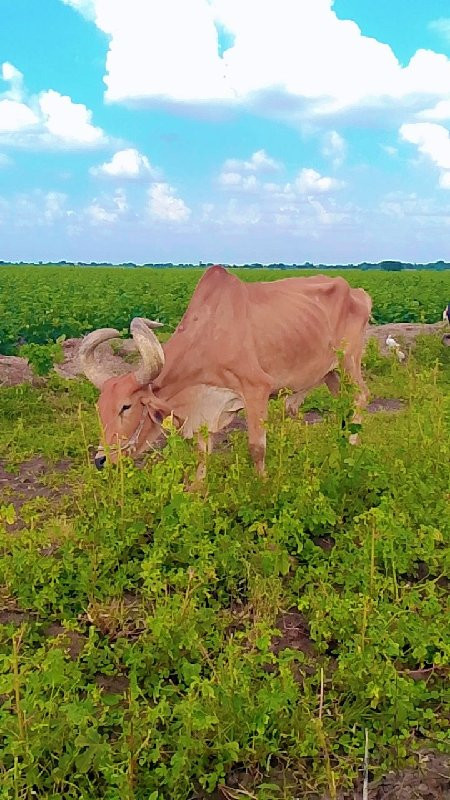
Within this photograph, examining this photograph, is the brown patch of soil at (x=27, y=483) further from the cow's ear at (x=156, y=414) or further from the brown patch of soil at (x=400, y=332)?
the brown patch of soil at (x=400, y=332)

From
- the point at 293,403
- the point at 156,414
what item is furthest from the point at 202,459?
the point at 293,403

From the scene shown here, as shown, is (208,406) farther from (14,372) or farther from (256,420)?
(14,372)

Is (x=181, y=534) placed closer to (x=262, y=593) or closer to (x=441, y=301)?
(x=262, y=593)

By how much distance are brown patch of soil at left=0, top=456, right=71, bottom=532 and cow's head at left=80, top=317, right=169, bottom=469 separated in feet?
3.52

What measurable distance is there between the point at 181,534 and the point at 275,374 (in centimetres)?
267

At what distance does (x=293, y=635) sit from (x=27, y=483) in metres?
3.89

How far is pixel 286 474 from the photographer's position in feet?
18.0

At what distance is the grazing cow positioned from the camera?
243 inches

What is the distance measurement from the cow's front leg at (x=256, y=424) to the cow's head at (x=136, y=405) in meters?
0.75

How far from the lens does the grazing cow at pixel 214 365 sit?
20.3ft

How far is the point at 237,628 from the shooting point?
4.36 m

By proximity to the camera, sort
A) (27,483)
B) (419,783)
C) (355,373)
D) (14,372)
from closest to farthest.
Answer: (419,783), (27,483), (355,373), (14,372)

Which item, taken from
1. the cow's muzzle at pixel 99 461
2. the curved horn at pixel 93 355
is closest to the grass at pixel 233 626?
the cow's muzzle at pixel 99 461

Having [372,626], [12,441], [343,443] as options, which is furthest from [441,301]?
[372,626]
